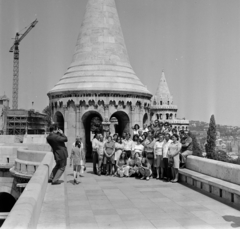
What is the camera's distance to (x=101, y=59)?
72.0 feet

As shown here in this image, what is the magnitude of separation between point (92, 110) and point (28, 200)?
15900 mm

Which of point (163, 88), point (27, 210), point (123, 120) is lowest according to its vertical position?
point (27, 210)

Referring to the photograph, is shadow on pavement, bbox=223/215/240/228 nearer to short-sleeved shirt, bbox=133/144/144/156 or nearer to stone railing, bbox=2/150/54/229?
stone railing, bbox=2/150/54/229

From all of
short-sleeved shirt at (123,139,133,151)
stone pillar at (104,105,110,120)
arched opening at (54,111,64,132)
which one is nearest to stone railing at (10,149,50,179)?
short-sleeved shirt at (123,139,133,151)

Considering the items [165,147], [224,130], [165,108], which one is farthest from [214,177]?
[224,130]

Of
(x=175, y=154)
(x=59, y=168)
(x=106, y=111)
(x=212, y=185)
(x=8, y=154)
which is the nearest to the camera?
(x=212, y=185)

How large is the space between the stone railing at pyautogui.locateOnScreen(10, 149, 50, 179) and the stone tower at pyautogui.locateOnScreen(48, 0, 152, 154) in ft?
20.3

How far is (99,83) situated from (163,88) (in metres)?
36.6

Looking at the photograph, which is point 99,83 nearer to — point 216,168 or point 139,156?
point 139,156

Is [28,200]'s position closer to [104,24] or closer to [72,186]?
[72,186]

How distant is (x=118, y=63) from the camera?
2223 centimetres

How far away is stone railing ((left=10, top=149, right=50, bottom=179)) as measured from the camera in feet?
45.2

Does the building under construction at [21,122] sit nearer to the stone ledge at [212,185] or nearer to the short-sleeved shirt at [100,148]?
the short-sleeved shirt at [100,148]

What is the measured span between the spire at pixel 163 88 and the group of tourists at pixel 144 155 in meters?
43.2
